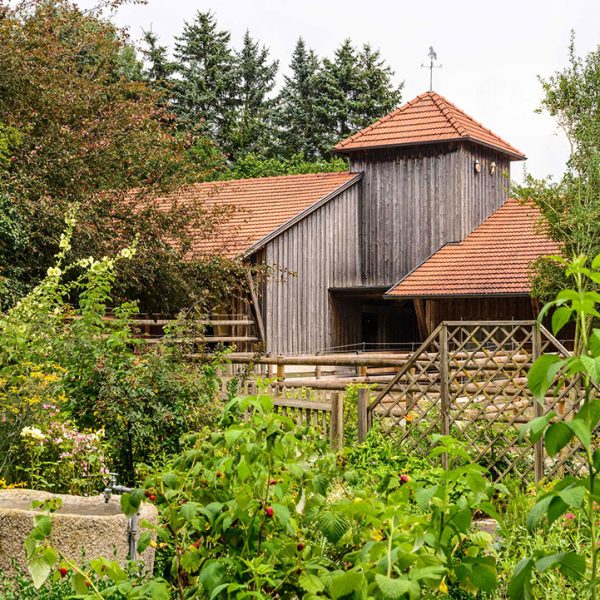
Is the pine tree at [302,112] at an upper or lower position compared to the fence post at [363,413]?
upper

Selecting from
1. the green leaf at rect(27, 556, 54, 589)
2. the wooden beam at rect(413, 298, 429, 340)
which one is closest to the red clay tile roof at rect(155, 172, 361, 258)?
the wooden beam at rect(413, 298, 429, 340)

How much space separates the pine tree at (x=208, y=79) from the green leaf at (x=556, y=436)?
4516 centimetres

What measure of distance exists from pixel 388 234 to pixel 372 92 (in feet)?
72.2

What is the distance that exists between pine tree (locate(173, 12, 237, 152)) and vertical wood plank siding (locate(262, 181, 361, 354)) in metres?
21.4

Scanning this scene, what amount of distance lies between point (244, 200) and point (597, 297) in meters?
25.0

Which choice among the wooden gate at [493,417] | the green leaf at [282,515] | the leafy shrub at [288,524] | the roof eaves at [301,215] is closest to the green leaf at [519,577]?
the leafy shrub at [288,524]

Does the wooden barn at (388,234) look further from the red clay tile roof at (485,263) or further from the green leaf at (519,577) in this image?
the green leaf at (519,577)

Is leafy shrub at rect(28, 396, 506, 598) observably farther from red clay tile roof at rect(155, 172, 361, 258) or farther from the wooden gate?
red clay tile roof at rect(155, 172, 361, 258)

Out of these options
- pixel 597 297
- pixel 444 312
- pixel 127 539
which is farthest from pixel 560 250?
pixel 597 297

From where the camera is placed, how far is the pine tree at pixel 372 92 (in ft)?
156

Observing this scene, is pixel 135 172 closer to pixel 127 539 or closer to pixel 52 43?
pixel 52 43

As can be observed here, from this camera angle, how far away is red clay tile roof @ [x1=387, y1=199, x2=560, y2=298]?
76.2 feet

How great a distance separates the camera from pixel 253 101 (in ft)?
162

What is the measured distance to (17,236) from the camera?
15.9 meters
